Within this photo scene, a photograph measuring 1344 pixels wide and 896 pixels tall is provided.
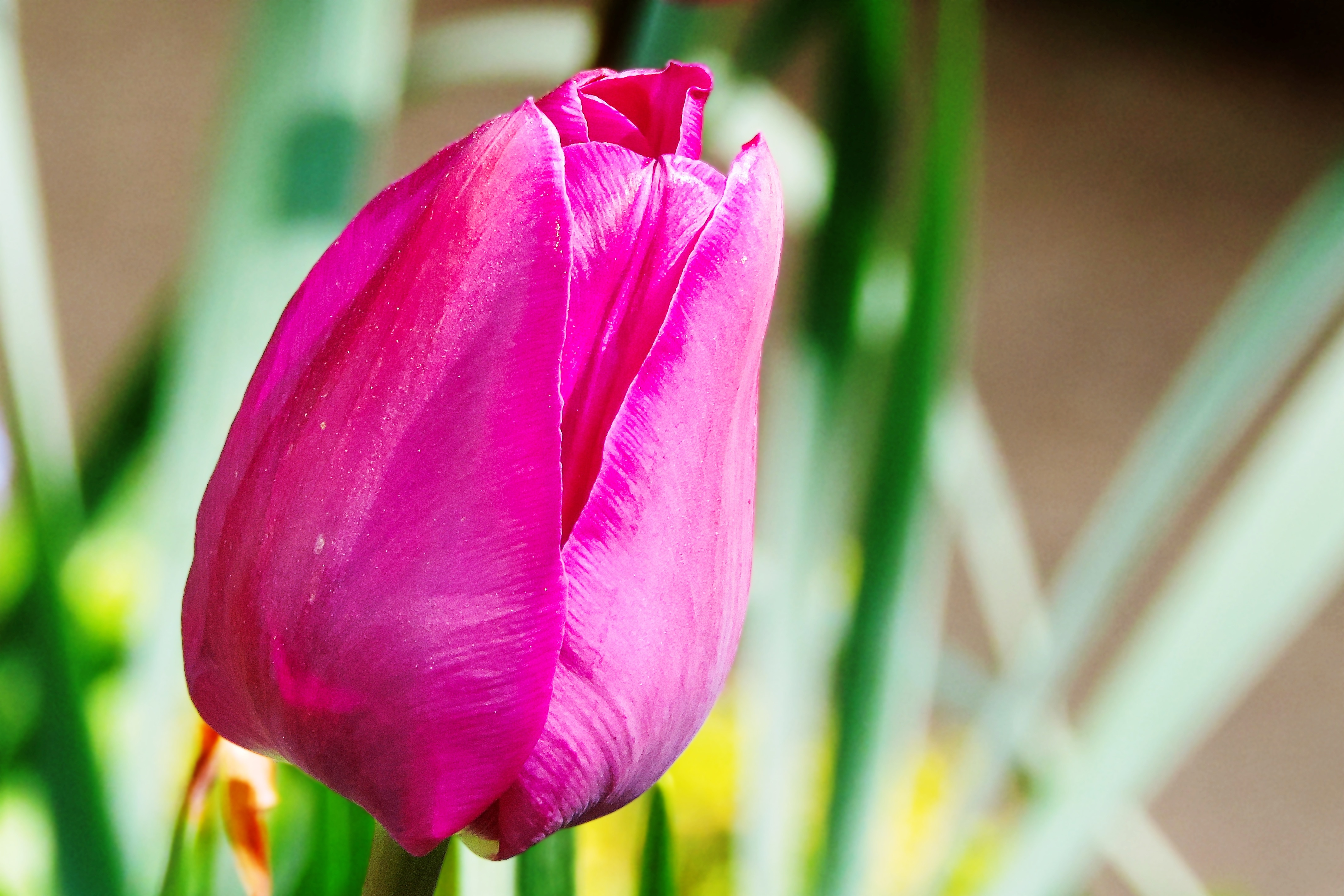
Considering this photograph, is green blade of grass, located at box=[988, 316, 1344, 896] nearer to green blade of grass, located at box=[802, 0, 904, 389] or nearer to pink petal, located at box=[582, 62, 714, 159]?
green blade of grass, located at box=[802, 0, 904, 389]

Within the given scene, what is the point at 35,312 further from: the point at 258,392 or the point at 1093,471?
the point at 1093,471

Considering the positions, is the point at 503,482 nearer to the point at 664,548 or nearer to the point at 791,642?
the point at 664,548

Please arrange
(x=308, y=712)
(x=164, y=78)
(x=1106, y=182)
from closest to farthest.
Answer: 1. (x=308, y=712)
2. (x=164, y=78)
3. (x=1106, y=182)

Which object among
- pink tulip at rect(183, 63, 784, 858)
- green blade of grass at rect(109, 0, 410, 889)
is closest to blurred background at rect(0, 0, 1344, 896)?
green blade of grass at rect(109, 0, 410, 889)

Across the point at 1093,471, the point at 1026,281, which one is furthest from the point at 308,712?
the point at 1026,281

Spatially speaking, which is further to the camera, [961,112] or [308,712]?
[961,112]

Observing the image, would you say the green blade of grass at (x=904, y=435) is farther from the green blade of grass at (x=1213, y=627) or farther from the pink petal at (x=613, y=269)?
the pink petal at (x=613, y=269)

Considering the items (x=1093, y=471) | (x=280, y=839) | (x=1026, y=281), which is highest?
(x=280, y=839)
